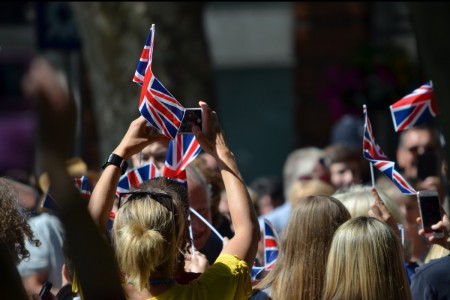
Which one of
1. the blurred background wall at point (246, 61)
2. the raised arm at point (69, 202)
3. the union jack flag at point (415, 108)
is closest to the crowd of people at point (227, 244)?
the union jack flag at point (415, 108)

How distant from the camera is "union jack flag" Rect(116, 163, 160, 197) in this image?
15.1 ft

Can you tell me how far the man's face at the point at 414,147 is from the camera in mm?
6949

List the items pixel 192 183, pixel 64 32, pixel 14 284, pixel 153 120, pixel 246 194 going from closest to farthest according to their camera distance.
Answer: pixel 14 284 < pixel 246 194 < pixel 153 120 < pixel 192 183 < pixel 64 32

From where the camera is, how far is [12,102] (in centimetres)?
144

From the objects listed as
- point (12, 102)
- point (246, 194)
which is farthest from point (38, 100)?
point (246, 194)

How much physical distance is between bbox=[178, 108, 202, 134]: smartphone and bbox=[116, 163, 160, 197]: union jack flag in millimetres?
986

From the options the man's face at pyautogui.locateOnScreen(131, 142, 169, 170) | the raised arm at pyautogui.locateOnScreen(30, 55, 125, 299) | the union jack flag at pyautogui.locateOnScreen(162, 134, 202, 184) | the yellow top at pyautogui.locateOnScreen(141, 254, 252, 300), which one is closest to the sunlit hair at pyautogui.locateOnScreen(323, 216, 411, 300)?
the yellow top at pyautogui.locateOnScreen(141, 254, 252, 300)

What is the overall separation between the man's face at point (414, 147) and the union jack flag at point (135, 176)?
2683mm

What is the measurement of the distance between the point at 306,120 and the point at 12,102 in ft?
40.6

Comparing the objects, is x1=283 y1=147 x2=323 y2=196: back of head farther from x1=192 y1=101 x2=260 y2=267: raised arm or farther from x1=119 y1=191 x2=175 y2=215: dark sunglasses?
x1=119 y1=191 x2=175 y2=215: dark sunglasses

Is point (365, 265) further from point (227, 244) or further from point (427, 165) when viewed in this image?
point (427, 165)

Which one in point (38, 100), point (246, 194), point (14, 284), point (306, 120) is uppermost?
point (38, 100)

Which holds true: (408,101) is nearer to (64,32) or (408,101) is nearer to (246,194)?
(246,194)

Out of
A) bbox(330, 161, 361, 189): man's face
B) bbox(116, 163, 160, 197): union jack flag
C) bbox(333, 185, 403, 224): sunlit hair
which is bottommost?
bbox(330, 161, 361, 189): man's face
